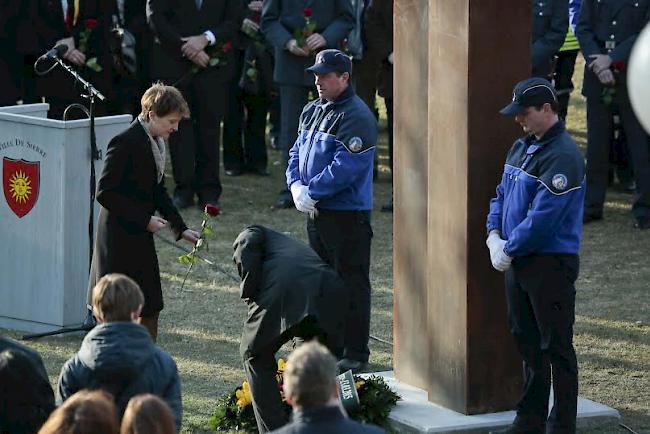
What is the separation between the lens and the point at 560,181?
8047 millimetres

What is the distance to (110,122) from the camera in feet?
36.5

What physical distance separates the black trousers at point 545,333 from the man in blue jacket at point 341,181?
71.8 inches

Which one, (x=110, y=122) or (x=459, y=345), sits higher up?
(x=110, y=122)

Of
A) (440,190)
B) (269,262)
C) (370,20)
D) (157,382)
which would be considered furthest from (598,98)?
(157,382)

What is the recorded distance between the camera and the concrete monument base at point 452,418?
8695 mm

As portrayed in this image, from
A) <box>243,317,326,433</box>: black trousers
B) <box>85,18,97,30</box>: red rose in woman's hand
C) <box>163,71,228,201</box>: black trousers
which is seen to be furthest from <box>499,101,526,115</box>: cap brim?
<box>85,18,97,30</box>: red rose in woman's hand

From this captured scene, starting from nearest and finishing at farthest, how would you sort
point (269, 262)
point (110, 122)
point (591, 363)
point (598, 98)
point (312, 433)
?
point (312, 433), point (269, 262), point (591, 363), point (110, 122), point (598, 98)

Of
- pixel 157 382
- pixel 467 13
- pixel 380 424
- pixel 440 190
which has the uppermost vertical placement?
pixel 467 13

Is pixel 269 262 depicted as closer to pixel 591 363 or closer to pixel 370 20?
pixel 591 363

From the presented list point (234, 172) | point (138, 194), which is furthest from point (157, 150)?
point (234, 172)

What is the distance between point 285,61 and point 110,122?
14.0 feet

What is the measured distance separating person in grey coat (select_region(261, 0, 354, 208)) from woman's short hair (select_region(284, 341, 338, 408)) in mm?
9441

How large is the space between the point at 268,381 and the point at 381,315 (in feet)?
12.2

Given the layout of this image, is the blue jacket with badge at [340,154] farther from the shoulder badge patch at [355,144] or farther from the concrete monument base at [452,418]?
the concrete monument base at [452,418]
